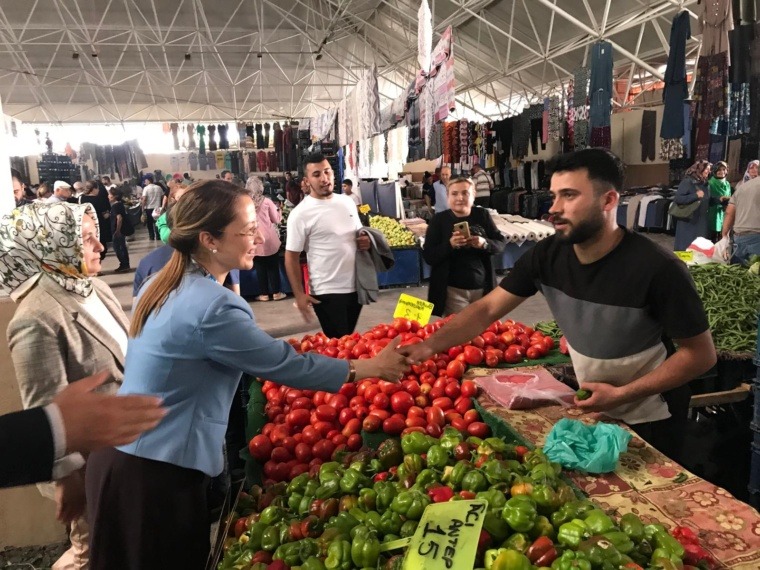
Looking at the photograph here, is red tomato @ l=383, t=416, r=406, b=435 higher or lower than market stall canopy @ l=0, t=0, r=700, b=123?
lower

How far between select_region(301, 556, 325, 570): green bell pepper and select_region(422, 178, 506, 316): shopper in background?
2804 mm

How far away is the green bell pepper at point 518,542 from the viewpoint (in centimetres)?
131

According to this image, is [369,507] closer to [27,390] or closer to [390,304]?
[27,390]

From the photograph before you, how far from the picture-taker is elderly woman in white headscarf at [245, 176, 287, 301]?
26.0ft

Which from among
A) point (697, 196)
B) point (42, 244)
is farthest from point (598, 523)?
point (697, 196)

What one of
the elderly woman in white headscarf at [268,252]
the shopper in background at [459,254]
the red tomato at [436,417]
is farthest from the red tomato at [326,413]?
the elderly woman in white headscarf at [268,252]

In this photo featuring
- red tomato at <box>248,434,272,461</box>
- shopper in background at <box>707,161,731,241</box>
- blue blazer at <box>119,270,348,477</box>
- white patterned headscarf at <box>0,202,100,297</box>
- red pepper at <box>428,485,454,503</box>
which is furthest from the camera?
shopper in background at <box>707,161,731,241</box>

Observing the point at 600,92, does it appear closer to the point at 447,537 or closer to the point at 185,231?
the point at 185,231

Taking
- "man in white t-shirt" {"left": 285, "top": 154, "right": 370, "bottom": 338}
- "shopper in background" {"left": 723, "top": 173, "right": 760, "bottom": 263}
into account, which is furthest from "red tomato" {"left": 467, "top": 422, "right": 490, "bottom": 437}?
"shopper in background" {"left": 723, "top": 173, "right": 760, "bottom": 263}

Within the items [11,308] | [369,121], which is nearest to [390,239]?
[369,121]

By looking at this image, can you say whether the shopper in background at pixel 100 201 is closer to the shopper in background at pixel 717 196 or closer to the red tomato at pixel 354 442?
the red tomato at pixel 354 442

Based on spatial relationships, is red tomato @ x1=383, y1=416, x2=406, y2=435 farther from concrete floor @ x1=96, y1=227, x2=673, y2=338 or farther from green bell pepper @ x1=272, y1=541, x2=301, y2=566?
concrete floor @ x1=96, y1=227, x2=673, y2=338

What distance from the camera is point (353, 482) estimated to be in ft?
5.75

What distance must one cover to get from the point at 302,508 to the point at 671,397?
151 centimetres
